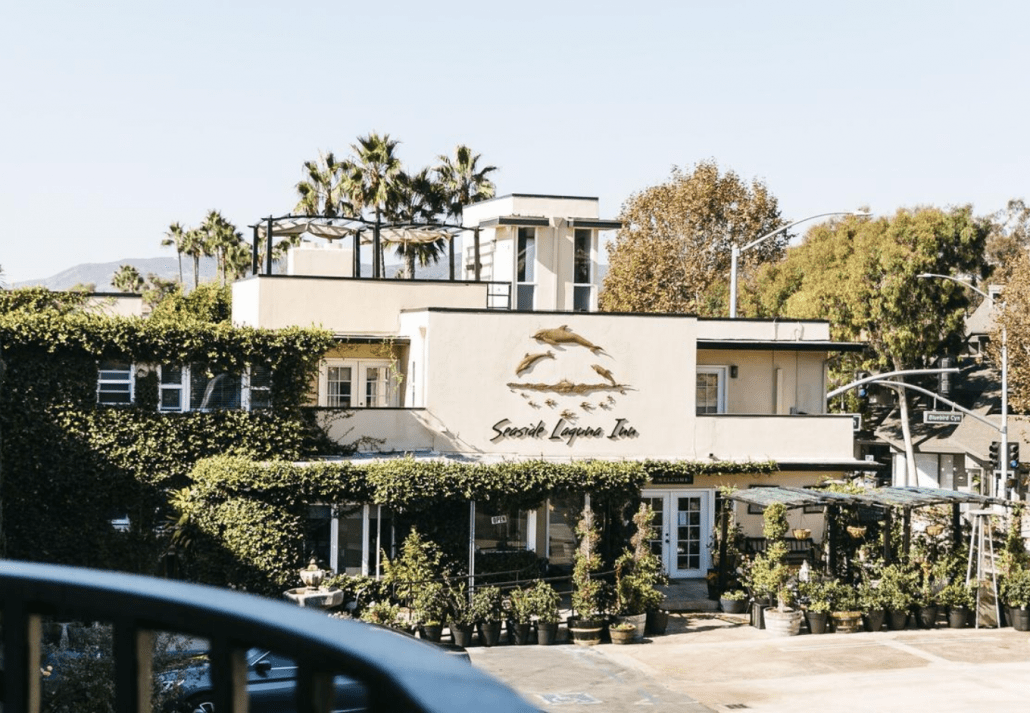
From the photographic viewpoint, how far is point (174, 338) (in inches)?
1118

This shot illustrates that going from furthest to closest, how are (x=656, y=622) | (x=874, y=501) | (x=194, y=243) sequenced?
1. (x=194, y=243)
2. (x=874, y=501)
3. (x=656, y=622)

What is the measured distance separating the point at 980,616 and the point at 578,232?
630 inches

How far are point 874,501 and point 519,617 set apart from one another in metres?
8.79

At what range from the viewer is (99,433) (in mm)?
28203

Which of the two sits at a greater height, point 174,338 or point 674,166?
point 674,166

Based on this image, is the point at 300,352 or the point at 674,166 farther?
the point at 674,166

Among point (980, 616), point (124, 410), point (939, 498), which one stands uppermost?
point (124, 410)

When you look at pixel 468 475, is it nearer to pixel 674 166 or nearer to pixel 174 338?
pixel 174 338

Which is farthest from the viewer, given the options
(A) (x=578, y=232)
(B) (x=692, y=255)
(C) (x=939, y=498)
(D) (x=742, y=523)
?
(B) (x=692, y=255)

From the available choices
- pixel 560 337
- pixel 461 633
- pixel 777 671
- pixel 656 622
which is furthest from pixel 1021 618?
pixel 560 337

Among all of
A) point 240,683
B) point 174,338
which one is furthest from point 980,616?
point 240,683

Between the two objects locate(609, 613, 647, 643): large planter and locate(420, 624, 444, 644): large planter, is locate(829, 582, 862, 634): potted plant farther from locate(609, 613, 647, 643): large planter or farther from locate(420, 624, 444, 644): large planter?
locate(420, 624, 444, 644): large planter

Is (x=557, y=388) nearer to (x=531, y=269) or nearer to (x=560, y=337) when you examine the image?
(x=560, y=337)

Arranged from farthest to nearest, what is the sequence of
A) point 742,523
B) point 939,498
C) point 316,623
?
point 742,523
point 939,498
point 316,623
